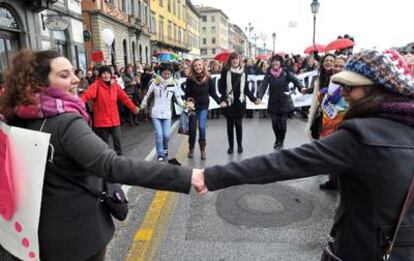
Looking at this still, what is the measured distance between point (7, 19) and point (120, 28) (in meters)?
18.2

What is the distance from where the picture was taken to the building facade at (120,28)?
26.5 m

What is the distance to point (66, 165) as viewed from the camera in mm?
1781

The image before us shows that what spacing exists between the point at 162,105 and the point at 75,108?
4983 mm

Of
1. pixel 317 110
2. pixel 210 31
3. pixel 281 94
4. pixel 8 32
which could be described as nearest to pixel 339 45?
pixel 281 94

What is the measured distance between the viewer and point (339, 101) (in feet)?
15.2

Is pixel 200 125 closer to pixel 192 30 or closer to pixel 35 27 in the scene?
pixel 35 27

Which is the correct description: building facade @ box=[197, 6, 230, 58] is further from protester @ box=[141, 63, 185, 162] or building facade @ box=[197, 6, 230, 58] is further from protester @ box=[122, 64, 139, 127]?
protester @ box=[141, 63, 185, 162]

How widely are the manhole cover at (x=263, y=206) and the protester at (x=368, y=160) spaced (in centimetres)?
248

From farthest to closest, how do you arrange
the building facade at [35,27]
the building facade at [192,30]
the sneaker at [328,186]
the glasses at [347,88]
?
the building facade at [192,30], the building facade at [35,27], the sneaker at [328,186], the glasses at [347,88]

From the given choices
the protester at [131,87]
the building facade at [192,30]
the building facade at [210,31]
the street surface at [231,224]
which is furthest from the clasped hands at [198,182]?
the building facade at [210,31]

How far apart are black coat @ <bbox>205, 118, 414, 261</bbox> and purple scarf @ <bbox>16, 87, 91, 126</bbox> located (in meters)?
0.83

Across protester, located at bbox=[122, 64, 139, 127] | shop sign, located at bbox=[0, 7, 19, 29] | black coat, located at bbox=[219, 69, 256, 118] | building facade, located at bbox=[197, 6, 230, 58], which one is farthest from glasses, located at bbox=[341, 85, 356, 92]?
building facade, located at bbox=[197, 6, 230, 58]

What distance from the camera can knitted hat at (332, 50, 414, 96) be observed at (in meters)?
1.54

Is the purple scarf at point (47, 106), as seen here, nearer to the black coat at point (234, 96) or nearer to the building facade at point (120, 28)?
the black coat at point (234, 96)
